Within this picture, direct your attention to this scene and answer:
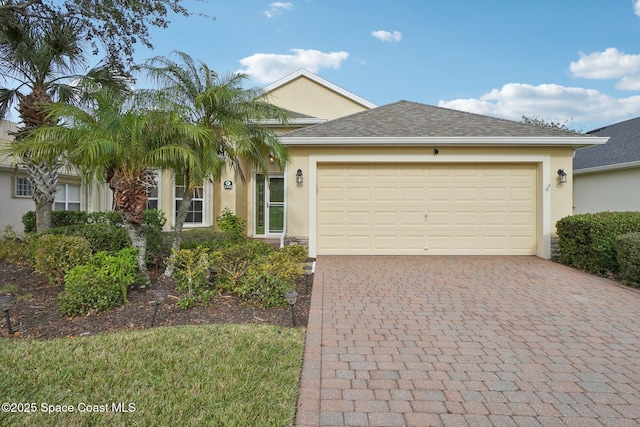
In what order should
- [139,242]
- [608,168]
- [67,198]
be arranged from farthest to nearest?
[67,198], [608,168], [139,242]

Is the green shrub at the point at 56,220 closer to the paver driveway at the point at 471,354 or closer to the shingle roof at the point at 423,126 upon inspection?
the shingle roof at the point at 423,126

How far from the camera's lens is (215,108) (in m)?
6.12

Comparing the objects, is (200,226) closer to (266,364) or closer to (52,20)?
(52,20)

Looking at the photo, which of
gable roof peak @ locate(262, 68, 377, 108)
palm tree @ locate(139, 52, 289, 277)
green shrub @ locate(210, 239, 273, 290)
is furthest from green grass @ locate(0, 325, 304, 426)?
gable roof peak @ locate(262, 68, 377, 108)

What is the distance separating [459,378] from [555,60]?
50.9 feet

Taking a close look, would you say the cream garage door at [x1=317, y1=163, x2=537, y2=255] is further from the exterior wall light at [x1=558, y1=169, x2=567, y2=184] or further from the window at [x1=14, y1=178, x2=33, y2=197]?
the window at [x1=14, y1=178, x2=33, y2=197]

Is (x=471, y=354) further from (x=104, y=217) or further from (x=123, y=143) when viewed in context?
(x=104, y=217)

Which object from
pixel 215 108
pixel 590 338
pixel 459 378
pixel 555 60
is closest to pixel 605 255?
pixel 590 338

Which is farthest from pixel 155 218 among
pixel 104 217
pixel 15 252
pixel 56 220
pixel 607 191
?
pixel 607 191

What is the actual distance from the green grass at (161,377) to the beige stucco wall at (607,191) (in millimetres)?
13161

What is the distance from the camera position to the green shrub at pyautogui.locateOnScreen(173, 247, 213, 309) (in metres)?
4.80

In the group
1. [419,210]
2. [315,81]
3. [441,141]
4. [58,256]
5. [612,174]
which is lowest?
[58,256]

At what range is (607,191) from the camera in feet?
39.2

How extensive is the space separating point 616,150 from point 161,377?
646 inches
